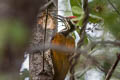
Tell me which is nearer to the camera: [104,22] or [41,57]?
[104,22]

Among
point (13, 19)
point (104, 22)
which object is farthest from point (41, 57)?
point (13, 19)

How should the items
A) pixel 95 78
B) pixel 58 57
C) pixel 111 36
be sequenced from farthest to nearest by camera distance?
pixel 95 78 < pixel 58 57 < pixel 111 36

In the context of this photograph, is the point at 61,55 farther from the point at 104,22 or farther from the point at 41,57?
the point at 104,22

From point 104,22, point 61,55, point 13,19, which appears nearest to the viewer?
point 13,19

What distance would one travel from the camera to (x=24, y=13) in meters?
0.31

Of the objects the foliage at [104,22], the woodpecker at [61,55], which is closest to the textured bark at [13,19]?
the foliage at [104,22]

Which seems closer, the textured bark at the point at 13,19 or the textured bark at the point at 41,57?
the textured bark at the point at 13,19

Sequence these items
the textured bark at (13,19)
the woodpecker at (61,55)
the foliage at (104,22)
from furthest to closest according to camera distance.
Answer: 1. the woodpecker at (61,55)
2. the foliage at (104,22)
3. the textured bark at (13,19)

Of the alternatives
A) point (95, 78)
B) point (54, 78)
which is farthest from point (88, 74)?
point (54, 78)

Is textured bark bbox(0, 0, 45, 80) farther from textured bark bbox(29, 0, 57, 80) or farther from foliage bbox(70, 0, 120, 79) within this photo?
textured bark bbox(29, 0, 57, 80)

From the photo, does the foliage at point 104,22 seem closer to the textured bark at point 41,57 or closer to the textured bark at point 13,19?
the textured bark at point 41,57

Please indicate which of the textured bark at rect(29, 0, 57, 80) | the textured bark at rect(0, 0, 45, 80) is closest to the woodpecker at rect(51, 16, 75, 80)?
the textured bark at rect(29, 0, 57, 80)

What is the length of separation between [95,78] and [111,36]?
0.44m

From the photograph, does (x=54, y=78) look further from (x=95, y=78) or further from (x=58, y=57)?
(x=95, y=78)
